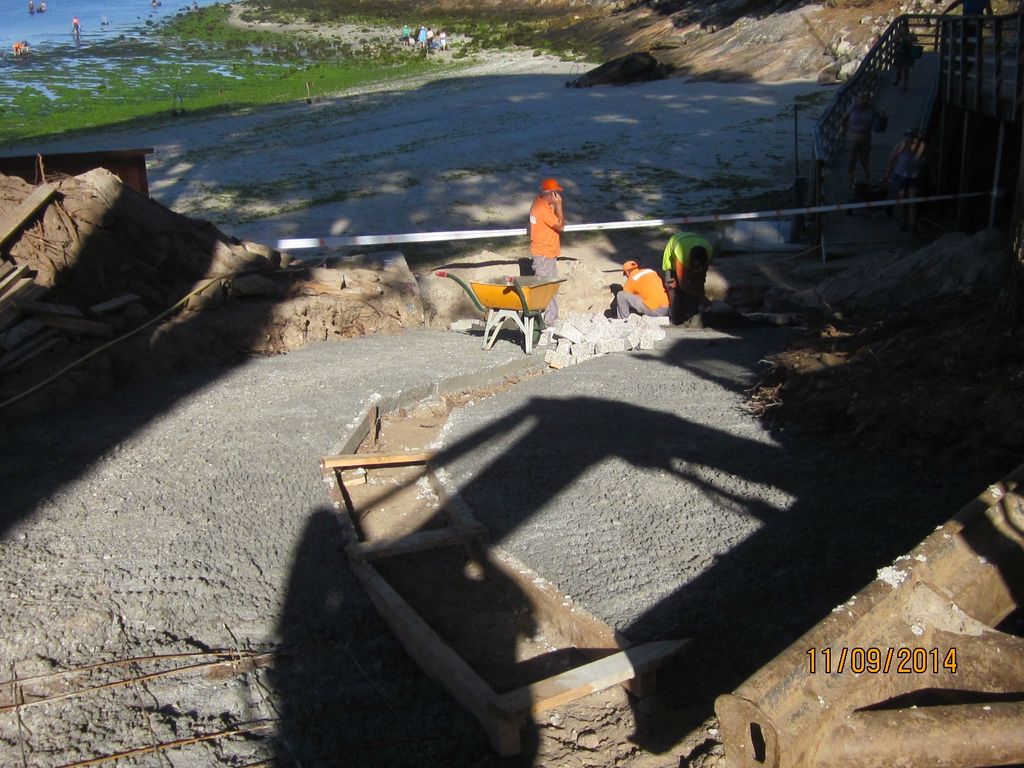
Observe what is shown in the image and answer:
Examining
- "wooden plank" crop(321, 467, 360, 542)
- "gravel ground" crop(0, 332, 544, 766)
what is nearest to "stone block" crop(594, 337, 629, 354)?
"gravel ground" crop(0, 332, 544, 766)

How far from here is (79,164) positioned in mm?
12586

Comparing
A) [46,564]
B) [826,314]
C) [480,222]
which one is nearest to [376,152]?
[480,222]

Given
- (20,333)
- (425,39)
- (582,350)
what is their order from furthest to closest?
(425,39) < (582,350) < (20,333)

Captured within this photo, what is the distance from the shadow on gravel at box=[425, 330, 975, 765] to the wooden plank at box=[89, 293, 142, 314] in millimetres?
4163

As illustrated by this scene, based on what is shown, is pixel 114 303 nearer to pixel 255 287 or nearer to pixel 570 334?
pixel 255 287

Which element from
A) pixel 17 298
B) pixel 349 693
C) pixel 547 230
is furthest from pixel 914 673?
pixel 547 230

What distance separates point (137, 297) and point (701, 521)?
6.60m

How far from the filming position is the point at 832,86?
2667 cm

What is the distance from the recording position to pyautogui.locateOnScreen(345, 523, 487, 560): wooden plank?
19.9ft

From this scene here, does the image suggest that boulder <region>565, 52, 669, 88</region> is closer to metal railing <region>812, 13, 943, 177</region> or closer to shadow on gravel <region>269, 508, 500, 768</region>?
metal railing <region>812, 13, 943, 177</region>

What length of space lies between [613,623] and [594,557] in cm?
68

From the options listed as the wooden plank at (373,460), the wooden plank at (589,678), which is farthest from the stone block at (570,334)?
the wooden plank at (589,678)

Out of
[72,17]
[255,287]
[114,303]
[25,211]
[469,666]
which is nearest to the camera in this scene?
[469,666]

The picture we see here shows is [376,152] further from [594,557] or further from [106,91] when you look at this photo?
[106,91]
